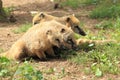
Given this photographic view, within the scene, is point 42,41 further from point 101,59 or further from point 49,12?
point 49,12

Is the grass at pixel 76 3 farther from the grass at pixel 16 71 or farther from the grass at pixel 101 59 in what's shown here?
the grass at pixel 16 71

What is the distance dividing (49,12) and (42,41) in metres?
5.46

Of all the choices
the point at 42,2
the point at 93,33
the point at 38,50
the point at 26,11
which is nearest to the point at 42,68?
the point at 38,50

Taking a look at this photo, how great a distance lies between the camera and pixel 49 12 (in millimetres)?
12102

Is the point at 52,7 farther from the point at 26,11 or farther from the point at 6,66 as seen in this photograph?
the point at 6,66

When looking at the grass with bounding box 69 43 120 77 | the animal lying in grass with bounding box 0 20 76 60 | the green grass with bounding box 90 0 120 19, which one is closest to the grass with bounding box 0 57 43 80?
the animal lying in grass with bounding box 0 20 76 60

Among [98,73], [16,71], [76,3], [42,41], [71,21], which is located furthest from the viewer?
[76,3]

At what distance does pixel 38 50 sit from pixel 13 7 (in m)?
6.51

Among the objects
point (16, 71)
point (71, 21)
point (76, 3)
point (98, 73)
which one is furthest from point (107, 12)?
point (16, 71)

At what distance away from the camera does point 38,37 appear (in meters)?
6.75

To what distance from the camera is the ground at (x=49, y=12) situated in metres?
5.99

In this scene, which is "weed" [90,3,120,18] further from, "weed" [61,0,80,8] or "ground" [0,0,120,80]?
"weed" [61,0,80,8]

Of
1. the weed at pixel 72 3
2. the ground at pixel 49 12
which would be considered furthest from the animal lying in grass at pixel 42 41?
the weed at pixel 72 3

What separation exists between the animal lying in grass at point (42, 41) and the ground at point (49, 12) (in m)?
0.24
